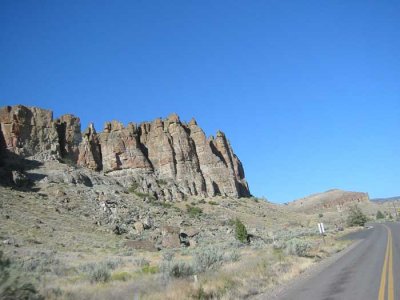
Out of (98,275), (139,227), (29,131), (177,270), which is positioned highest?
(29,131)

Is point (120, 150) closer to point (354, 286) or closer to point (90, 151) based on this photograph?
point (90, 151)

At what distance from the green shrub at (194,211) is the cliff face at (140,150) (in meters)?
7.61

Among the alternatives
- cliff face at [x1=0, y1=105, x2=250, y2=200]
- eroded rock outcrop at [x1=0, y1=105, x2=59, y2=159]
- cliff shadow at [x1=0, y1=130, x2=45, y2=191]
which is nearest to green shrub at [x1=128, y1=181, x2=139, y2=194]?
cliff face at [x1=0, y1=105, x2=250, y2=200]

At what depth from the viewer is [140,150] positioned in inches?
3834

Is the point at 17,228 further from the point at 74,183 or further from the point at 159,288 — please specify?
the point at 159,288

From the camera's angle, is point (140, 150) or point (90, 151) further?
point (140, 150)

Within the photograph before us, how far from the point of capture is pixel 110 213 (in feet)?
186

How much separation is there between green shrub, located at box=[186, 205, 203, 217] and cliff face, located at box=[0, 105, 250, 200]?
25.0ft

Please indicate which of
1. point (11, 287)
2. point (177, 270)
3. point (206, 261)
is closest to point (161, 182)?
point (206, 261)

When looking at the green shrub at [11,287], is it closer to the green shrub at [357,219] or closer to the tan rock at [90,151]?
the tan rock at [90,151]

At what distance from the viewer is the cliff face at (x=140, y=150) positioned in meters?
77.0

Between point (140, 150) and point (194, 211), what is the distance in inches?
1162

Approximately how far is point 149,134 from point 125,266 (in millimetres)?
80130

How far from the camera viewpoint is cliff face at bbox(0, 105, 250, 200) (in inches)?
3032
